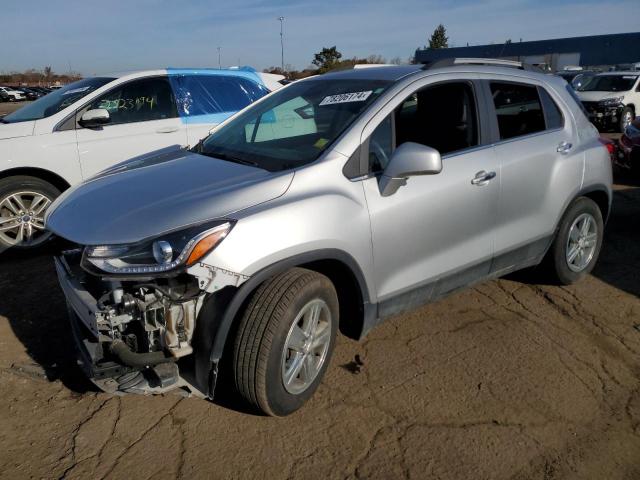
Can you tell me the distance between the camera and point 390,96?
317cm

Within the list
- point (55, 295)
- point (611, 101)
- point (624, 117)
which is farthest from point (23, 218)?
point (624, 117)

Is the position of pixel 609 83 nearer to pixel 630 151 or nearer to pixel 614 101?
pixel 614 101

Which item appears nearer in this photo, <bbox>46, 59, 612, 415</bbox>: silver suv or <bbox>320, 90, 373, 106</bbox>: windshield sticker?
<bbox>46, 59, 612, 415</bbox>: silver suv

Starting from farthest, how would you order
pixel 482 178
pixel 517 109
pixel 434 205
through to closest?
pixel 517 109
pixel 482 178
pixel 434 205

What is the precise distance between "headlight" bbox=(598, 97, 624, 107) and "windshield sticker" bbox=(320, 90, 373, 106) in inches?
557

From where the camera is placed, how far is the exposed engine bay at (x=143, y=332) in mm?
2445

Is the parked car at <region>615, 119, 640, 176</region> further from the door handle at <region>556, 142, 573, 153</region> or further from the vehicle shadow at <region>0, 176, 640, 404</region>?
the door handle at <region>556, 142, 573, 153</region>

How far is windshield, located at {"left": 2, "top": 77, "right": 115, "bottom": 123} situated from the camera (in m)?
5.57

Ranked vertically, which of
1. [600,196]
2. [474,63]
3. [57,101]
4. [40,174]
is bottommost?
[600,196]

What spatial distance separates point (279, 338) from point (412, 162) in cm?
115

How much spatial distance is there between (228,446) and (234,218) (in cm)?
114

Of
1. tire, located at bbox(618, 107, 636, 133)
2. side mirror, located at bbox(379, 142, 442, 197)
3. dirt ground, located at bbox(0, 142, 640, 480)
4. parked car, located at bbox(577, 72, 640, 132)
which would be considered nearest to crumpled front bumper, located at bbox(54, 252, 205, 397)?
dirt ground, located at bbox(0, 142, 640, 480)

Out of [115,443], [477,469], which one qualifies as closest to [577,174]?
[477,469]

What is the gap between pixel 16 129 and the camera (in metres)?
5.26
